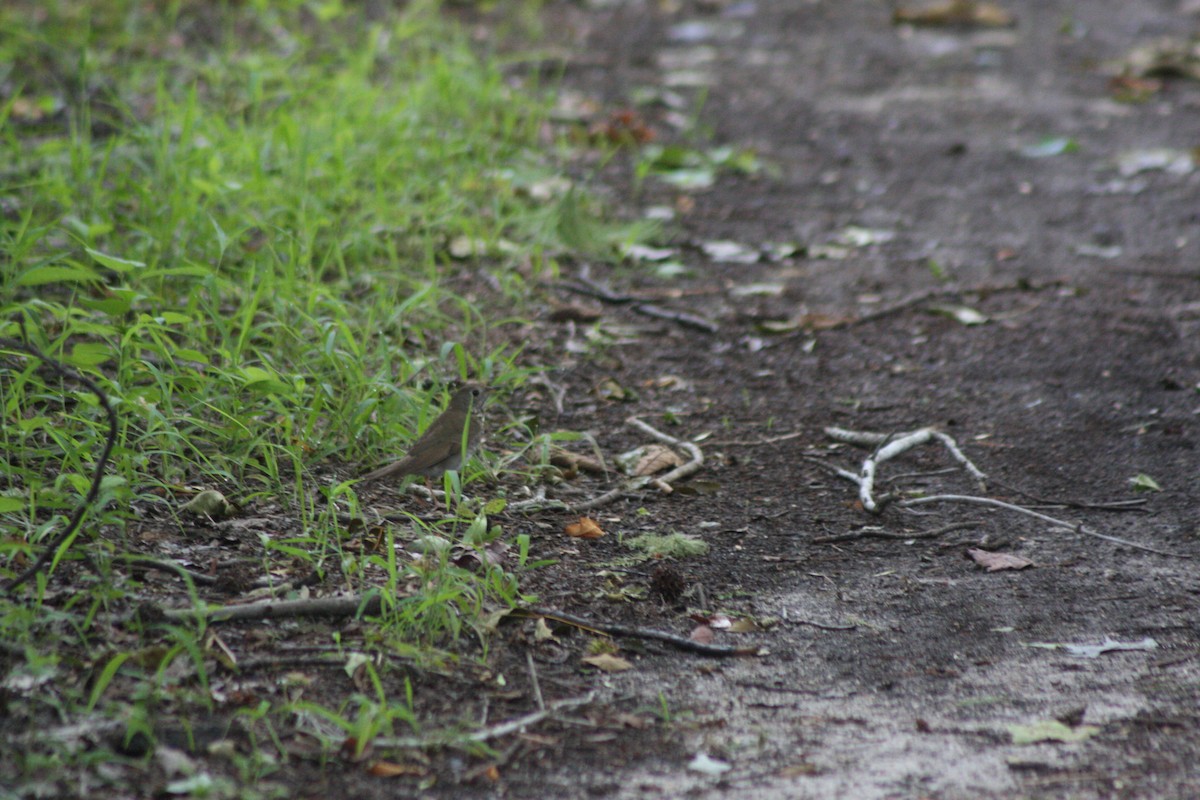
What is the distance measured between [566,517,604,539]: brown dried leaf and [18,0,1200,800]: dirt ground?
5 cm

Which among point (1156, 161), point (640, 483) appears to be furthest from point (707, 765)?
point (1156, 161)

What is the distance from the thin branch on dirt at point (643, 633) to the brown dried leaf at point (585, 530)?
15.3 inches

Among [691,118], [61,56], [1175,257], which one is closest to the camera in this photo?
Result: [1175,257]

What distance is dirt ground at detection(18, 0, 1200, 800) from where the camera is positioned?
2012 millimetres

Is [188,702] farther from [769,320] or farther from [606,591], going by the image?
[769,320]

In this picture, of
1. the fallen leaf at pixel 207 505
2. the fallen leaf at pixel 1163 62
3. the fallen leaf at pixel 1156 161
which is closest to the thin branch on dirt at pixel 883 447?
the fallen leaf at pixel 207 505

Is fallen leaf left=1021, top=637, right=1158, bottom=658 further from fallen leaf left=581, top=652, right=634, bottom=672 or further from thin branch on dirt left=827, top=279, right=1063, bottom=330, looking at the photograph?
thin branch on dirt left=827, top=279, right=1063, bottom=330

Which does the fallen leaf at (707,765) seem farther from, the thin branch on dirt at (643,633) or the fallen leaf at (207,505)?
the fallen leaf at (207,505)

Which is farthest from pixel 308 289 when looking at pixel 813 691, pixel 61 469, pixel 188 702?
pixel 813 691

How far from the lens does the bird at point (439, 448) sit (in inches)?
111

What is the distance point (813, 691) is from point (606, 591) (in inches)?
21.2

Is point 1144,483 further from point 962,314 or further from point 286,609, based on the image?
point 286,609

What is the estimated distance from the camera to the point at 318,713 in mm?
1985

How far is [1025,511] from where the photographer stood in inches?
115
